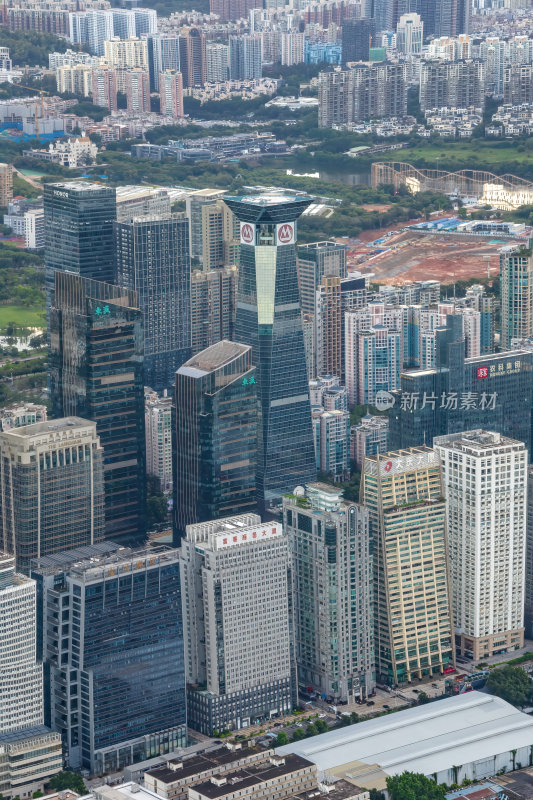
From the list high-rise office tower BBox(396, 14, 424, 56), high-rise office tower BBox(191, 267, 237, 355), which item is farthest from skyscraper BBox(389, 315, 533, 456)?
high-rise office tower BBox(396, 14, 424, 56)

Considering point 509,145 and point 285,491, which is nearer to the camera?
point 285,491

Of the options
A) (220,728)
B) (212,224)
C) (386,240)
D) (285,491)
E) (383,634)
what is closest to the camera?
(220,728)

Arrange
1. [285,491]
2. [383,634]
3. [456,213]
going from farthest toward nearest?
[456,213]
[285,491]
[383,634]

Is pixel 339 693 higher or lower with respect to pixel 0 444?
lower

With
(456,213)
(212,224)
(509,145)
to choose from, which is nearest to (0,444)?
(212,224)

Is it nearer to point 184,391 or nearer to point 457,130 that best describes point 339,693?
point 184,391

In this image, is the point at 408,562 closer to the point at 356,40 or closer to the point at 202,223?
the point at 202,223

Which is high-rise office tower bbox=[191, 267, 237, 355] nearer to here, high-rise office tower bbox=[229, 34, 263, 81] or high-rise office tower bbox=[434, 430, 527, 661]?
high-rise office tower bbox=[434, 430, 527, 661]
